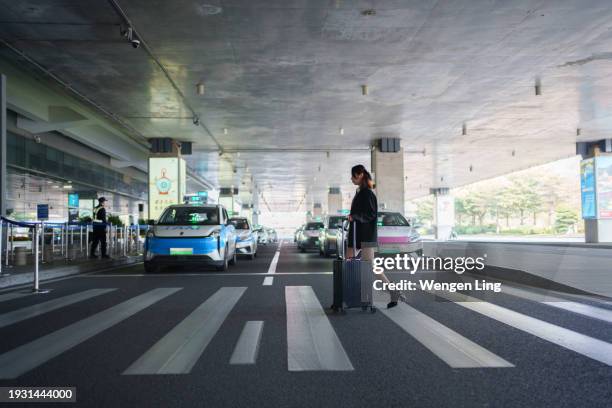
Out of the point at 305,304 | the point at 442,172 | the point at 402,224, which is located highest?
the point at 442,172

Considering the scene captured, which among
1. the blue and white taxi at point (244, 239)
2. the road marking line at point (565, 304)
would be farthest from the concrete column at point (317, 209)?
the road marking line at point (565, 304)

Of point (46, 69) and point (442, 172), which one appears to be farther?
point (442, 172)

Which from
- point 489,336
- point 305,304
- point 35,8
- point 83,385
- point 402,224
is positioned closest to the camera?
point 83,385

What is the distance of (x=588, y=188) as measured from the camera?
31.7 metres

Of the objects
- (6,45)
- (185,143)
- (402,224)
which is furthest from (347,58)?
(185,143)

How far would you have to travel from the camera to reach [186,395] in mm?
3486

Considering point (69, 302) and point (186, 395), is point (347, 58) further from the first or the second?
point (186, 395)

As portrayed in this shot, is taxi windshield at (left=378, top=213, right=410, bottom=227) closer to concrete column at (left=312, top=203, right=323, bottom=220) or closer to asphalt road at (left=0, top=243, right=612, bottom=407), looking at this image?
asphalt road at (left=0, top=243, right=612, bottom=407)

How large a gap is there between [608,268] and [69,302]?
11340mm

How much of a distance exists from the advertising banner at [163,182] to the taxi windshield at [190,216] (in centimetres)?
1384

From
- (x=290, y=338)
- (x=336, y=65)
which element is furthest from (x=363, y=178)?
(x=336, y=65)

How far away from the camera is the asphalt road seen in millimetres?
3500

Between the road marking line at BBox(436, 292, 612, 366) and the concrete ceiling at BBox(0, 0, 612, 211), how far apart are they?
271 inches

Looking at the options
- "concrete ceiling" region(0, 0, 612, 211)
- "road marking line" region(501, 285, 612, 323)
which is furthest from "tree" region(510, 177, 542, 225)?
"road marking line" region(501, 285, 612, 323)
